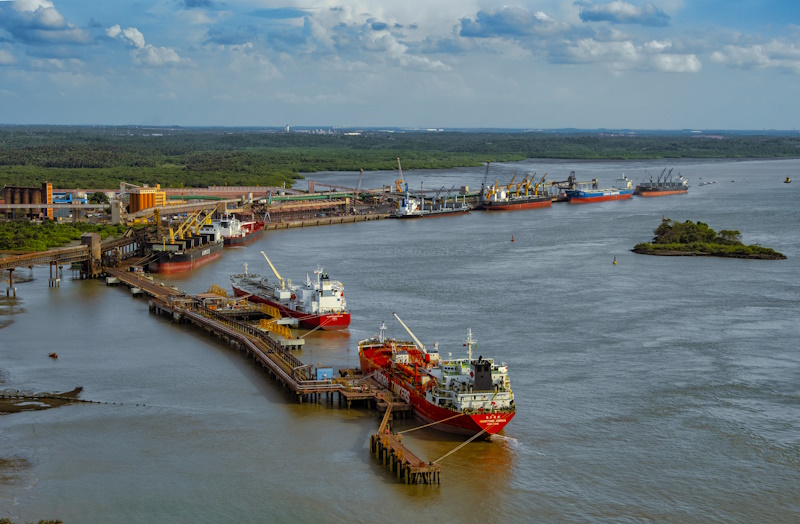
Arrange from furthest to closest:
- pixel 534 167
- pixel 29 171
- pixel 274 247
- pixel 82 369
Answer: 1. pixel 534 167
2. pixel 29 171
3. pixel 274 247
4. pixel 82 369

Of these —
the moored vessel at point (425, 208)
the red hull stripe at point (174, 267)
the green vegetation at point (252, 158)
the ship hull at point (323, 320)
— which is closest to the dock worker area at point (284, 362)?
the ship hull at point (323, 320)

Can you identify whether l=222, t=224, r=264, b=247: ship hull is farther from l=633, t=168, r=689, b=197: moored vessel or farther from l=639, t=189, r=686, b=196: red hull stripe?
l=633, t=168, r=689, b=197: moored vessel

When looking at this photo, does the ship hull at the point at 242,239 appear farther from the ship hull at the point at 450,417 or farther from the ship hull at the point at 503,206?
the ship hull at the point at 450,417

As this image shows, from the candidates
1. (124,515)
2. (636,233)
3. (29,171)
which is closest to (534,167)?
(29,171)

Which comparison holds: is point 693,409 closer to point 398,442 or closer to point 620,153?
point 398,442

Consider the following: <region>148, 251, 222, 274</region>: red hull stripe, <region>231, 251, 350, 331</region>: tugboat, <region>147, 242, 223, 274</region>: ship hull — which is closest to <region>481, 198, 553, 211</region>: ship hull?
<region>147, 242, 223, 274</region>: ship hull

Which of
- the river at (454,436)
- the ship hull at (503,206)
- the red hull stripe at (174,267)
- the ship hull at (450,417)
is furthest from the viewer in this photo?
the ship hull at (503,206)
